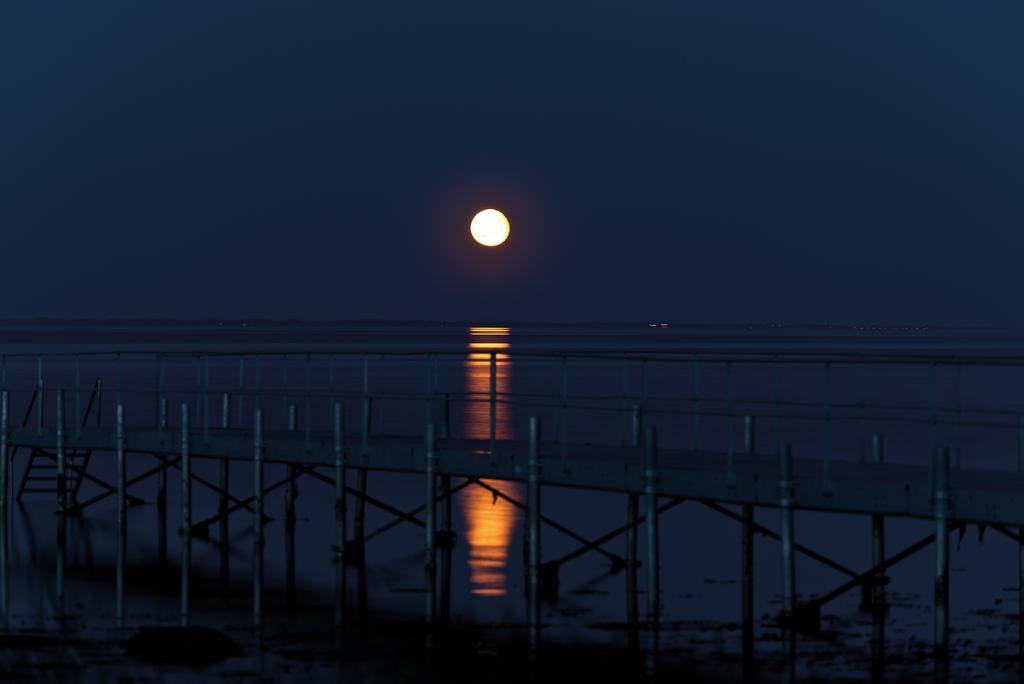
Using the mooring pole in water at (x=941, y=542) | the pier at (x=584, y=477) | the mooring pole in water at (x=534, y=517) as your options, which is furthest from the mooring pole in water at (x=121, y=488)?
the mooring pole in water at (x=941, y=542)

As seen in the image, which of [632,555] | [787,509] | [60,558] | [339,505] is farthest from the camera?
[60,558]

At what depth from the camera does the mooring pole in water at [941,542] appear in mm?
20297

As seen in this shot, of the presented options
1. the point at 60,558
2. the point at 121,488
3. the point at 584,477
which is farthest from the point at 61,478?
the point at 584,477

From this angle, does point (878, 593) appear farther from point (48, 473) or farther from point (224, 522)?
point (48, 473)

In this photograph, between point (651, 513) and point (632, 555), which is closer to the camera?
point (651, 513)

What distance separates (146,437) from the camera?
33.3 metres

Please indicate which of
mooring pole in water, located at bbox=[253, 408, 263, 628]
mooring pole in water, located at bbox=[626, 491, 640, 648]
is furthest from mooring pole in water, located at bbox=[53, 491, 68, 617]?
mooring pole in water, located at bbox=[626, 491, 640, 648]

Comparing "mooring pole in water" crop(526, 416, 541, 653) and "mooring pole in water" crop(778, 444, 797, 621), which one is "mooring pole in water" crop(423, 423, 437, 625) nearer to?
"mooring pole in water" crop(526, 416, 541, 653)

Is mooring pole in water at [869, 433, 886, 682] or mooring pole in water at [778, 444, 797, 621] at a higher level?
mooring pole in water at [778, 444, 797, 621]

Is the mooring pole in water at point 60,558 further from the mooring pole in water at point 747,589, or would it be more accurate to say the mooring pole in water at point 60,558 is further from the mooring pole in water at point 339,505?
the mooring pole in water at point 747,589

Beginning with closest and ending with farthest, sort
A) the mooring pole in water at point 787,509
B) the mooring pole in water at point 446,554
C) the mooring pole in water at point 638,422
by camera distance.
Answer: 1. the mooring pole in water at point 787,509
2. the mooring pole in water at point 446,554
3. the mooring pole in water at point 638,422

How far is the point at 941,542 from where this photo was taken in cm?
2066

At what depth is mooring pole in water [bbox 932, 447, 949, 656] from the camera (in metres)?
20.3

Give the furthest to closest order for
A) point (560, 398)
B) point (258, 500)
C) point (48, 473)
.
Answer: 1. point (48, 473)
2. point (258, 500)
3. point (560, 398)
